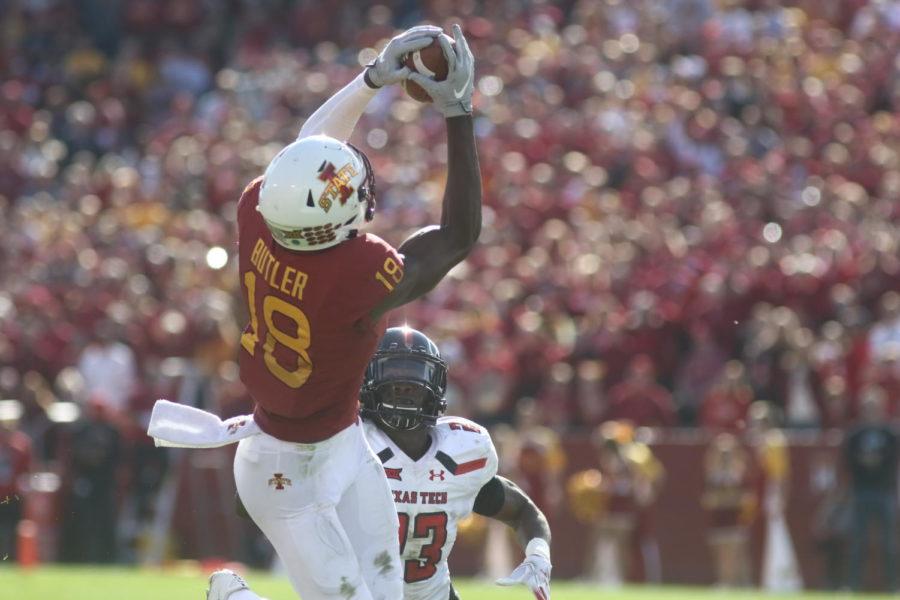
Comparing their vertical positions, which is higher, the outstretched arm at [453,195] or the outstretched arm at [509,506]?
the outstretched arm at [453,195]

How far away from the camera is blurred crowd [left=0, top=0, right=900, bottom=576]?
12.5 meters

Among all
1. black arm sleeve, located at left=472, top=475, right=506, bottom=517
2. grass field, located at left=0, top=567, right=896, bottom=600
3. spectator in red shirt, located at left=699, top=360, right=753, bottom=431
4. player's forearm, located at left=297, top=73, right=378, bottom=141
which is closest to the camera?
player's forearm, located at left=297, top=73, right=378, bottom=141

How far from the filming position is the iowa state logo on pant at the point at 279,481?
475cm

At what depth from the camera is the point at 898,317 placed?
39.0 feet

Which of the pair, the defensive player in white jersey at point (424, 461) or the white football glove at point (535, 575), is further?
the defensive player in white jersey at point (424, 461)

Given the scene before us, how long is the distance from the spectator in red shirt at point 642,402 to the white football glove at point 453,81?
7649mm

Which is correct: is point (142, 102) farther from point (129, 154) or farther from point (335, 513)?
point (335, 513)

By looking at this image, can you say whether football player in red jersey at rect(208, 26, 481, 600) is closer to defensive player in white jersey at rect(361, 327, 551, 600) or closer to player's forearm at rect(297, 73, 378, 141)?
player's forearm at rect(297, 73, 378, 141)

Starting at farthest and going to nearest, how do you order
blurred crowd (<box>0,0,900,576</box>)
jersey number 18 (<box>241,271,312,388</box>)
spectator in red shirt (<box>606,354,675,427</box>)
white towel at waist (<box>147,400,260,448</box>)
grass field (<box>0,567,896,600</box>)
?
1. blurred crowd (<box>0,0,900,576</box>)
2. spectator in red shirt (<box>606,354,675,427</box>)
3. grass field (<box>0,567,896,600</box>)
4. white towel at waist (<box>147,400,260,448</box>)
5. jersey number 18 (<box>241,271,312,388</box>)

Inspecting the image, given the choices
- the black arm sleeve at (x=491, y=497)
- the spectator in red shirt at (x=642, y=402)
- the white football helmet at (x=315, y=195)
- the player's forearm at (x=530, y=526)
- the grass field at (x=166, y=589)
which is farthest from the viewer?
the spectator in red shirt at (x=642, y=402)

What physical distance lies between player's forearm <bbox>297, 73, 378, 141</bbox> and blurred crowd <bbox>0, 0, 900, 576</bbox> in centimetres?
702

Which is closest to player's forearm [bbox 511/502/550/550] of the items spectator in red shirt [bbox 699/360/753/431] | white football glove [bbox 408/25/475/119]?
white football glove [bbox 408/25/475/119]

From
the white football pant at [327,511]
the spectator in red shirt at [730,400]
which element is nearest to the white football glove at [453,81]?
the white football pant at [327,511]

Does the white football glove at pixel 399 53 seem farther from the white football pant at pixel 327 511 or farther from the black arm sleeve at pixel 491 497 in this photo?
the black arm sleeve at pixel 491 497
